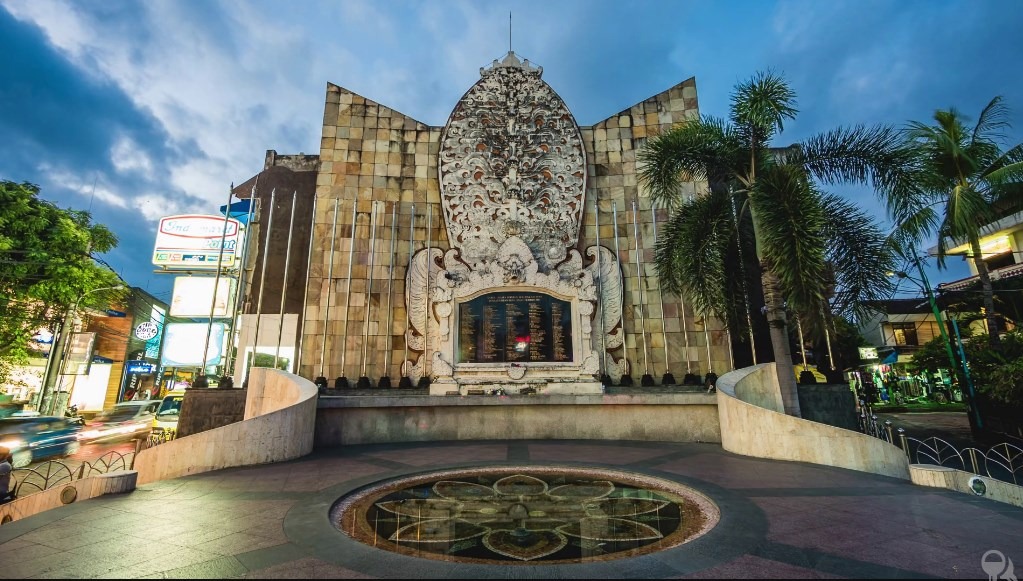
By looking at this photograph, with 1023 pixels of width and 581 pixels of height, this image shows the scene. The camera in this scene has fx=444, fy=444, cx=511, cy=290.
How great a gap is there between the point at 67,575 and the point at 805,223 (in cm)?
1114

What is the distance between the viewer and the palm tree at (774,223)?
875 centimetres

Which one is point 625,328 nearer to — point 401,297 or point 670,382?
point 670,382

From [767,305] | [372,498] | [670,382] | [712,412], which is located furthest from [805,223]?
[372,498]

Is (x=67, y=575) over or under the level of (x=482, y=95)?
under

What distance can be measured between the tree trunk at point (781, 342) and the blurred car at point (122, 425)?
1770 centimetres

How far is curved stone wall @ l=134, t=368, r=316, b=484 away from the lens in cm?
750

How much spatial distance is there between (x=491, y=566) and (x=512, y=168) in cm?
1360

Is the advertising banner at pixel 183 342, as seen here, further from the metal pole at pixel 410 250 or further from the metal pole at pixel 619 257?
the metal pole at pixel 619 257

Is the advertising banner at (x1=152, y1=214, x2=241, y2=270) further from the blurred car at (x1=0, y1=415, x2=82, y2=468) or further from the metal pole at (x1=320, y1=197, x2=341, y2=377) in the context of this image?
the blurred car at (x1=0, y1=415, x2=82, y2=468)

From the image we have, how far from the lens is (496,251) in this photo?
49.1ft

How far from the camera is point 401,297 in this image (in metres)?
15.3

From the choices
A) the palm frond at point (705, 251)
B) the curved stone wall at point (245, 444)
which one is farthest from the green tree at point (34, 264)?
the palm frond at point (705, 251)

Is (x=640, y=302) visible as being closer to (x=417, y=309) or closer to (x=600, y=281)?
(x=600, y=281)

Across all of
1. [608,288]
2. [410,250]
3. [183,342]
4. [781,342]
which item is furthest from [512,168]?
[183,342]
